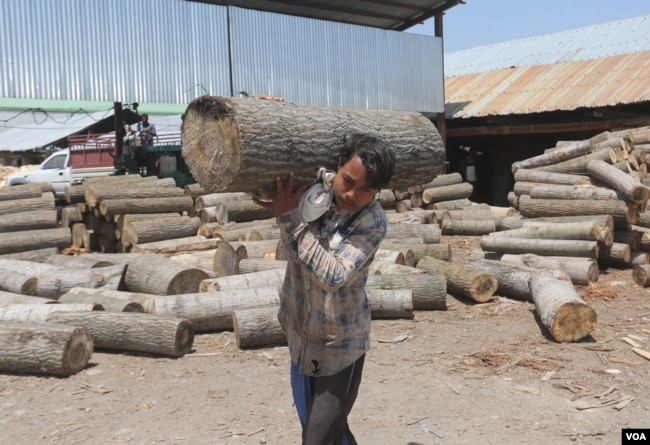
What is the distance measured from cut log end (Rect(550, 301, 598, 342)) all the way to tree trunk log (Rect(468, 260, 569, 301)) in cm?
138

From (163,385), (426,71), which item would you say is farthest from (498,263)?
(426,71)

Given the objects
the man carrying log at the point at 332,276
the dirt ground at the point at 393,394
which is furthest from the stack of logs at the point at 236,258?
the man carrying log at the point at 332,276

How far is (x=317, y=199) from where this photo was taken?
9.18 ft

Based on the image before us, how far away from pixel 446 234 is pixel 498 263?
4.58 meters

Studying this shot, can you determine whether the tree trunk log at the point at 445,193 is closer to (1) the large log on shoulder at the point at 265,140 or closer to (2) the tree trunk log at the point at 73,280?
(2) the tree trunk log at the point at 73,280

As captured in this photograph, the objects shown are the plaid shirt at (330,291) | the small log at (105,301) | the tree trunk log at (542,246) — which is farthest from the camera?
the tree trunk log at (542,246)

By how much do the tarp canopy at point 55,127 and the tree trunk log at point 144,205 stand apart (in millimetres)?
10230

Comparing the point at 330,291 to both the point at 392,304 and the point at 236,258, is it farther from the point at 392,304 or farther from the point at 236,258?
the point at 236,258

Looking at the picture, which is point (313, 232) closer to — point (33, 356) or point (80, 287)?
point (33, 356)

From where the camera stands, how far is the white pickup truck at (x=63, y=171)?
17.7 meters

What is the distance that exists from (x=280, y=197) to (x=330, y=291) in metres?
0.63

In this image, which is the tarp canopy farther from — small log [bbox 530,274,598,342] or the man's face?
the man's face

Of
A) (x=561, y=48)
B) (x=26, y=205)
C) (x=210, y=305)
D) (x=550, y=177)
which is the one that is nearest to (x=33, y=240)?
(x=26, y=205)

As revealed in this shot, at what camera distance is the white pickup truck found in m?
17.7
